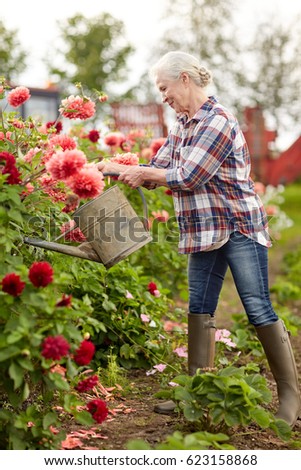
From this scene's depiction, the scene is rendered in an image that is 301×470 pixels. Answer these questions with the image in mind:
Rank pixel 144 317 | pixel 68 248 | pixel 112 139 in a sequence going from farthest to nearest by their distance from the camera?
1. pixel 112 139
2. pixel 144 317
3. pixel 68 248

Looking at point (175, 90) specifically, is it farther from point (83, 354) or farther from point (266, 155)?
point (266, 155)

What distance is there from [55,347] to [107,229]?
28.4 inches

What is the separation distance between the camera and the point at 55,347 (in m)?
2.13

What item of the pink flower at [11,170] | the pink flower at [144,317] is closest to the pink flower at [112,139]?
the pink flower at [144,317]

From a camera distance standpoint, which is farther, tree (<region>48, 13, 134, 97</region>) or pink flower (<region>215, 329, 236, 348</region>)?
tree (<region>48, 13, 134, 97</region>)

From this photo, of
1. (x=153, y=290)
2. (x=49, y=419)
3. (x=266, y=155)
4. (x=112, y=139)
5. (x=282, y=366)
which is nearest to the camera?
(x=49, y=419)

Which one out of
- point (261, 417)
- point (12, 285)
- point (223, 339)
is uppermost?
point (12, 285)

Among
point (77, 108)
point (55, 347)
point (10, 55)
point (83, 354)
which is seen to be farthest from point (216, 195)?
point (10, 55)

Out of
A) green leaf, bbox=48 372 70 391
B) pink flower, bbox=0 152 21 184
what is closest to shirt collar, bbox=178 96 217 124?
pink flower, bbox=0 152 21 184

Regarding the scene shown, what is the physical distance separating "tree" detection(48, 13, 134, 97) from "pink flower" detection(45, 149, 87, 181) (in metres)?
12.8

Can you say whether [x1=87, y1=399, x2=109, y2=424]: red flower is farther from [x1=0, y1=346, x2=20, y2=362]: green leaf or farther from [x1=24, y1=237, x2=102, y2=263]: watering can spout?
[x1=24, y1=237, x2=102, y2=263]: watering can spout

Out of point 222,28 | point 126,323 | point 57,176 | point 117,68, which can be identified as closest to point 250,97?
point 222,28

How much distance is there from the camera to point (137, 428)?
2.85 metres

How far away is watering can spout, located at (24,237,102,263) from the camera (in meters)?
2.62
